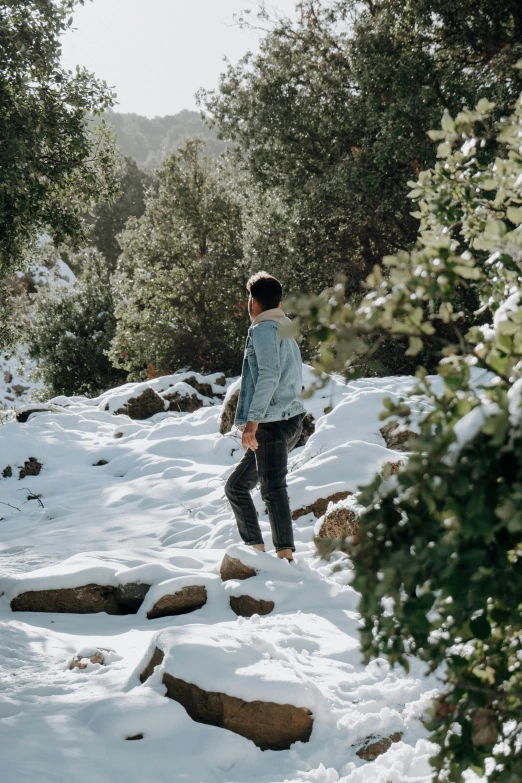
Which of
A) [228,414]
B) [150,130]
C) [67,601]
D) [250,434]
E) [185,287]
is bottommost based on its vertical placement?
[67,601]

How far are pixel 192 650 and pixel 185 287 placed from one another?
1724 centimetres

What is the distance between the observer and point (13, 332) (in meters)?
8.18

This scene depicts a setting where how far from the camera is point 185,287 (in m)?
19.7

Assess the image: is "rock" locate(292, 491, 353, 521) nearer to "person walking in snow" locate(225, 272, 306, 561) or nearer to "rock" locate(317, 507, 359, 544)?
"rock" locate(317, 507, 359, 544)

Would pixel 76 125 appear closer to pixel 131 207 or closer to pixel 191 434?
pixel 191 434

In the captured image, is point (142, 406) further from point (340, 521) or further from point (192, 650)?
point (192, 650)

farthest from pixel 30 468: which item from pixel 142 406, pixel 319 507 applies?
pixel 319 507

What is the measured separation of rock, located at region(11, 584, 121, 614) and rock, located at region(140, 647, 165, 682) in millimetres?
1292

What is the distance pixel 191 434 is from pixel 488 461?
9.58 m

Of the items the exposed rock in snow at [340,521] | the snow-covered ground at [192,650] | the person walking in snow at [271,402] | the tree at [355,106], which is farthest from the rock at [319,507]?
the tree at [355,106]

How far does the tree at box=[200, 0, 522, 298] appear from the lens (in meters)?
11.8

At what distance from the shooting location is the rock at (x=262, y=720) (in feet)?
9.17

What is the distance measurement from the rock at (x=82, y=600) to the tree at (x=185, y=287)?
14.6 meters

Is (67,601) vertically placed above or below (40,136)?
below
